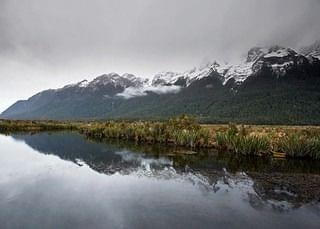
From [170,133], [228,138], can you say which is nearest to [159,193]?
[228,138]

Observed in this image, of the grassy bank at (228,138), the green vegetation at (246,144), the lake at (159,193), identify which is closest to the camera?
the lake at (159,193)

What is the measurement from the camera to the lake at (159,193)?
1573 centimetres

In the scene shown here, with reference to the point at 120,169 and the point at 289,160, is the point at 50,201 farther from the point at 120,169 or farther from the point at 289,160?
the point at 289,160

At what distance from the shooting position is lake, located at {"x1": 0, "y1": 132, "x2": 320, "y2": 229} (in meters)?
15.7

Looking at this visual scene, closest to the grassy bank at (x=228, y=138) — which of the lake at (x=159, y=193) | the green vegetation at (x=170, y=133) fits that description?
the green vegetation at (x=170, y=133)

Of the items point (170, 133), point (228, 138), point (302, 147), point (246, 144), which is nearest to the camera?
point (302, 147)

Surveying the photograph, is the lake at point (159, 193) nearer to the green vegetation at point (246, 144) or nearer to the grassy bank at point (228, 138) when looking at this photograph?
the grassy bank at point (228, 138)

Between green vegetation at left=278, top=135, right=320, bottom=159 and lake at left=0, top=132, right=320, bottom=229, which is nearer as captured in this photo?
lake at left=0, top=132, right=320, bottom=229

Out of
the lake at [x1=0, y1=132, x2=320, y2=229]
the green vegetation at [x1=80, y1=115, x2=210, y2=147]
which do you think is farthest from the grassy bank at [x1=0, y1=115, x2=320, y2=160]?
the lake at [x1=0, y1=132, x2=320, y2=229]

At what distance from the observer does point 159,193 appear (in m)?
20.8

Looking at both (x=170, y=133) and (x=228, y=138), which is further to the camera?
(x=170, y=133)

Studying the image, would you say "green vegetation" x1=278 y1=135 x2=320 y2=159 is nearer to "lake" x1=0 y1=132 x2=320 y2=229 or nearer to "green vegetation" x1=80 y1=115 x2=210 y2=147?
"lake" x1=0 y1=132 x2=320 y2=229

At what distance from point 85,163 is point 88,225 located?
62.7 feet

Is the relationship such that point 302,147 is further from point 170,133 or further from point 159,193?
point 170,133
